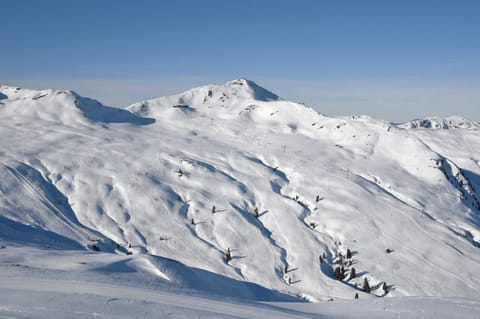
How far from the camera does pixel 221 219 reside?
46.5 metres

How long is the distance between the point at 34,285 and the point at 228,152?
4991 cm

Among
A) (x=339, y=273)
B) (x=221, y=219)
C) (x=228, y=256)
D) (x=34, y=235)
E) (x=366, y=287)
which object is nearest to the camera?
(x=34, y=235)

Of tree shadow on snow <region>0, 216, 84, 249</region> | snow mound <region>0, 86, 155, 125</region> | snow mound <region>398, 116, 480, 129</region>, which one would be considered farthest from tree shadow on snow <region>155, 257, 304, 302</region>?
snow mound <region>398, 116, 480, 129</region>

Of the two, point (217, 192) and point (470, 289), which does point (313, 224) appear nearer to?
point (217, 192)

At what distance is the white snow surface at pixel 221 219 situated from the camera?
56.9 ft

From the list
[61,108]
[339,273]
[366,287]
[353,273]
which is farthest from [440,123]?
[61,108]

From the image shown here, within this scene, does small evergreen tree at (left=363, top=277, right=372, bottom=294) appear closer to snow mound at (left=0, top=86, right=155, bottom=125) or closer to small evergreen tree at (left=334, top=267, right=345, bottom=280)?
small evergreen tree at (left=334, top=267, right=345, bottom=280)

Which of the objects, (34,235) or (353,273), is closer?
(34,235)

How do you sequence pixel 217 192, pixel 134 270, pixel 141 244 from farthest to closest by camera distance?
1. pixel 217 192
2. pixel 141 244
3. pixel 134 270

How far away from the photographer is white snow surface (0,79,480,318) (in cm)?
1734

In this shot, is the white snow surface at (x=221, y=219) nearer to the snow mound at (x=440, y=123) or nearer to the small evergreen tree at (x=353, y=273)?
the small evergreen tree at (x=353, y=273)

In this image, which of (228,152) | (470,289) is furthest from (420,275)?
(228,152)

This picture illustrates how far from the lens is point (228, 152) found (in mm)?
64875

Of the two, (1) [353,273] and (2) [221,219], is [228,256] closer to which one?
(2) [221,219]
